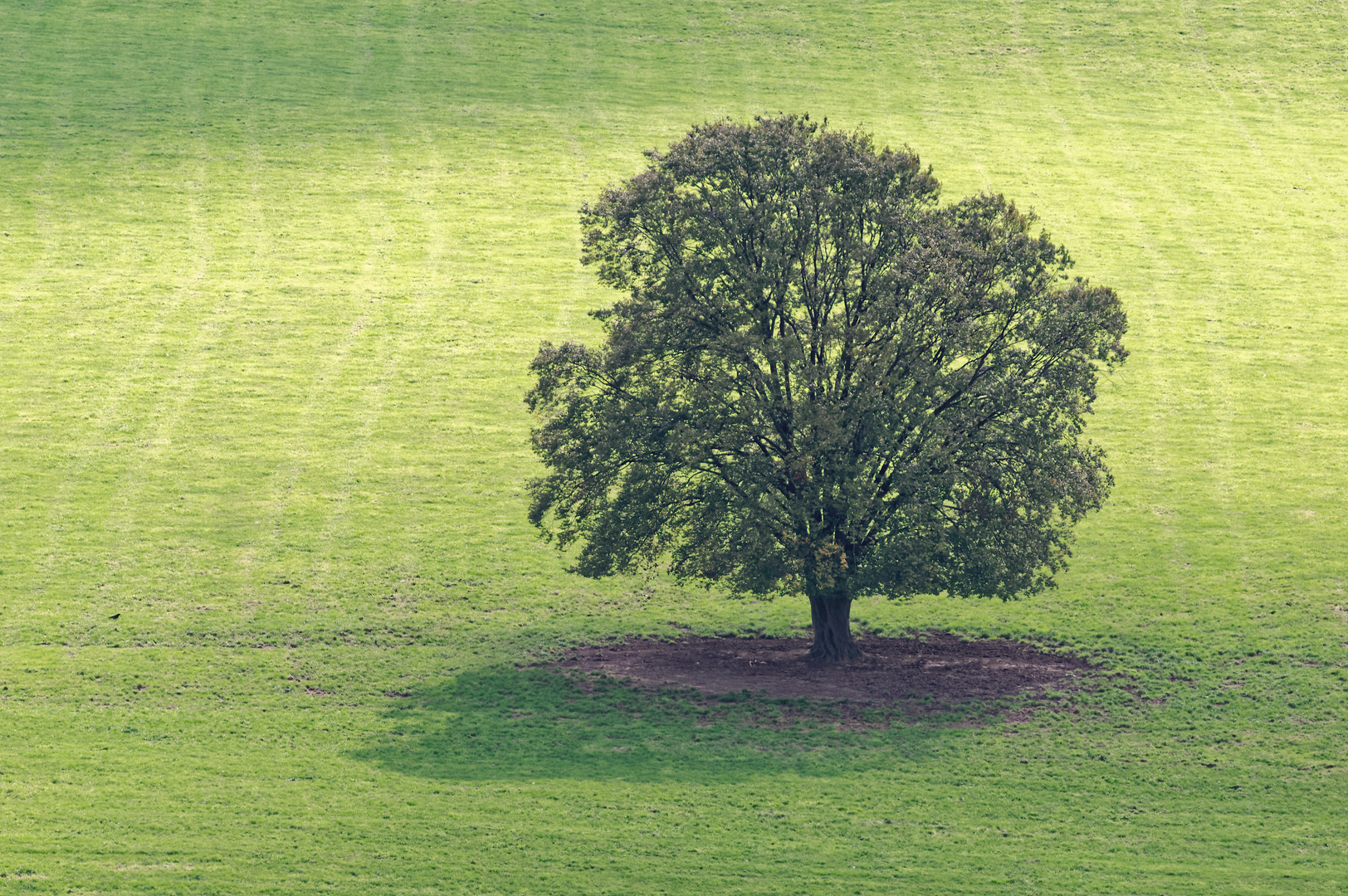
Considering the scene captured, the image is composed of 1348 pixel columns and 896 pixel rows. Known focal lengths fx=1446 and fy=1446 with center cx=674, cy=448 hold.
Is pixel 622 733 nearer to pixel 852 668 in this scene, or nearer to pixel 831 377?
pixel 852 668

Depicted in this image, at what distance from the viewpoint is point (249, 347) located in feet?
213

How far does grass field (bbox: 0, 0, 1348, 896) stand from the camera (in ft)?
107

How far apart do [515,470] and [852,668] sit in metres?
18.9

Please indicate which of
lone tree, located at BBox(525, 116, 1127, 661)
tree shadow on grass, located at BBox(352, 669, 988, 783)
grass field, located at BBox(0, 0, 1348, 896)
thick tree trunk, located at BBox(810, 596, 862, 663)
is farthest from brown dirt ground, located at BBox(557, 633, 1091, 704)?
lone tree, located at BBox(525, 116, 1127, 661)

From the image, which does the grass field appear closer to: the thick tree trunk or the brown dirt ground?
the brown dirt ground

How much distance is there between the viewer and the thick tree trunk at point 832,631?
42.5m

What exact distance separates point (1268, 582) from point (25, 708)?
37643mm

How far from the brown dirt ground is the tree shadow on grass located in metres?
0.79

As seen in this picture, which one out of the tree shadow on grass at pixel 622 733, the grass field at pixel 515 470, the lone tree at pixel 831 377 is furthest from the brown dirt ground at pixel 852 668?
the lone tree at pixel 831 377

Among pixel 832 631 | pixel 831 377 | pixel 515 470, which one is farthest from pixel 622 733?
pixel 515 470

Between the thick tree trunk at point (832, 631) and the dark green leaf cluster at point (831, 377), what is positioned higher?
the dark green leaf cluster at point (831, 377)

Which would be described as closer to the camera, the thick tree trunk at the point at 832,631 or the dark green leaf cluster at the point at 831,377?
the dark green leaf cluster at the point at 831,377

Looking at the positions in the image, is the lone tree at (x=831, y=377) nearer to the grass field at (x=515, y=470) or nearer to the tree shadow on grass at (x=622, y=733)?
the tree shadow on grass at (x=622, y=733)

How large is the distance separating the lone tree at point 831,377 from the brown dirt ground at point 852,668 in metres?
3.02
